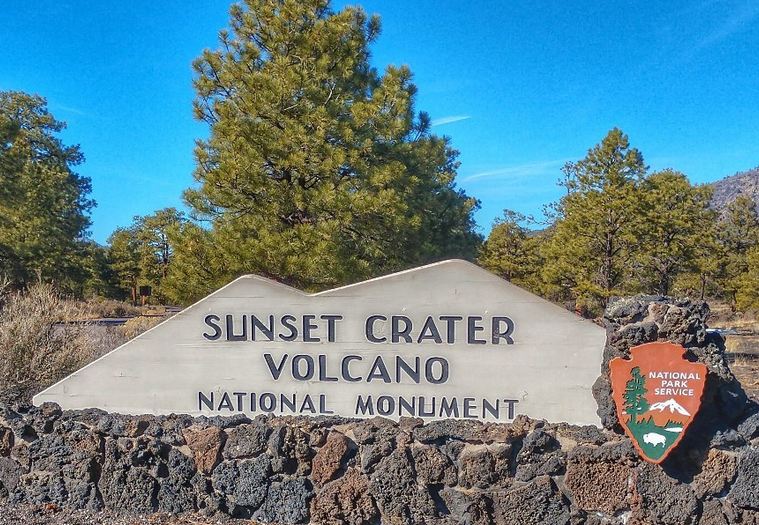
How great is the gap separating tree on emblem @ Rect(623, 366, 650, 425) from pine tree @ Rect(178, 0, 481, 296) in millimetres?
5637

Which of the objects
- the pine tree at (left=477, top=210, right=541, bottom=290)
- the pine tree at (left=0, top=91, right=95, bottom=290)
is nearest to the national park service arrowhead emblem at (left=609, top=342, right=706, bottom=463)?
the pine tree at (left=477, top=210, right=541, bottom=290)

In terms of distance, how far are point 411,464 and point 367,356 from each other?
711mm

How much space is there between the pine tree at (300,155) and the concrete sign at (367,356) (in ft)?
14.8

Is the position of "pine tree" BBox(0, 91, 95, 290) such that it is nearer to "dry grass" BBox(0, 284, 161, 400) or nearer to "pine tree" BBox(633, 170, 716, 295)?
"dry grass" BBox(0, 284, 161, 400)

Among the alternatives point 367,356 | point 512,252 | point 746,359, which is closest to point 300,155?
point 367,356

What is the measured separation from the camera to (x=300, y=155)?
8.51 metres

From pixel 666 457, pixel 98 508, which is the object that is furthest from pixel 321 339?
pixel 666 457

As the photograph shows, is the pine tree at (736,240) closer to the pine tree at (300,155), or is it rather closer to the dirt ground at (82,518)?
the pine tree at (300,155)

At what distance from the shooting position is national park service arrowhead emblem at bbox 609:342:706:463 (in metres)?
2.97

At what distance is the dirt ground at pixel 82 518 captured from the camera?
11.6ft

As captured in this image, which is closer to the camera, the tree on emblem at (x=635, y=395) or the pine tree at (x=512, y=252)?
the tree on emblem at (x=635, y=395)

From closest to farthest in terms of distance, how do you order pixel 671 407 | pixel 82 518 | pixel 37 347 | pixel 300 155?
1. pixel 671 407
2. pixel 82 518
3. pixel 37 347
4. pixel 300 155

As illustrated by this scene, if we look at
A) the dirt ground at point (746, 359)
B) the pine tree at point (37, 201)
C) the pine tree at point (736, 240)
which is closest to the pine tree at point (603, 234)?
the dirt ground at point (746, 359)

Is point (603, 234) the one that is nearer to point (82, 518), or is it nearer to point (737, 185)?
point (82, 518)
